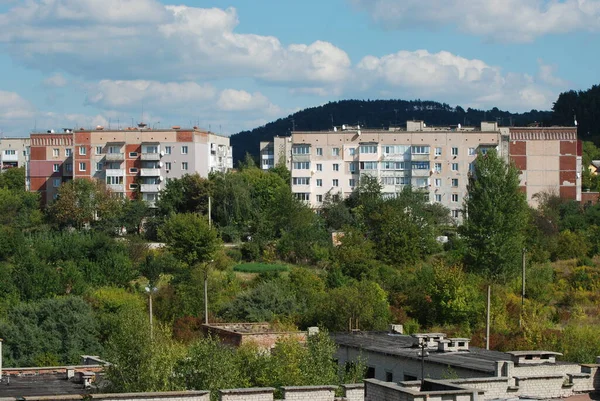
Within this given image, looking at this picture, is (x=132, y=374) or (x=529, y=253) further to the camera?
(x=529, y=253)

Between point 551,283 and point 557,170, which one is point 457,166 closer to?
point 557,170

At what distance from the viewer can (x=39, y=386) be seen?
25297 mm

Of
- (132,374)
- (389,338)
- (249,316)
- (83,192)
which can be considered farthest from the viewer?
(83,192)

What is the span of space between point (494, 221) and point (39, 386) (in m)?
39.6

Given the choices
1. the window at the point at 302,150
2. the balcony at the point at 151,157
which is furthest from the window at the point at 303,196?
the balcony at the point at 151,157

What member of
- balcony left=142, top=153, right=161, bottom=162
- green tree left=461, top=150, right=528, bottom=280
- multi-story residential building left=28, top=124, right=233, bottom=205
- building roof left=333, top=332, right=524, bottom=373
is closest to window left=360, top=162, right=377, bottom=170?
multi-story residential building left=28, top=124, right=233, bottom=205

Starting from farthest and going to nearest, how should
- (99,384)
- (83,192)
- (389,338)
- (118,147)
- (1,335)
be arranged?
(118,147)
(83,192)
(1,335)
(389,338)
(99,384)

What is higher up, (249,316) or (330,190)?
(330,190)

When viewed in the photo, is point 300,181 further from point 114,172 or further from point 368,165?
point 114,172

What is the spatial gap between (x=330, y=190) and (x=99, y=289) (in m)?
30.9

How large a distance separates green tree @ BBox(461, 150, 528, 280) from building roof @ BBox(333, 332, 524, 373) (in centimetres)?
2419

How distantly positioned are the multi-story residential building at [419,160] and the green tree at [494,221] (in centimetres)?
1791

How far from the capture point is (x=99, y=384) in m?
23.4

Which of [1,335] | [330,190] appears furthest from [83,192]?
[1,335]
